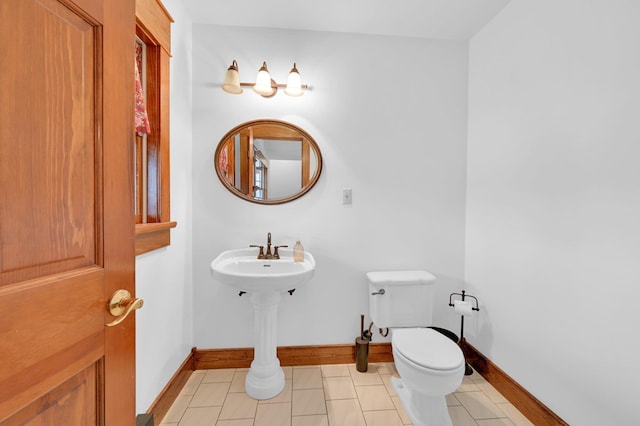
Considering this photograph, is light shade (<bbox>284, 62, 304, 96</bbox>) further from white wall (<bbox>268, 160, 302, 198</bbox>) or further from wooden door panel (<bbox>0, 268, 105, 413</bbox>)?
wooden door panel (<bbox>0, 268, 105, 413</bbox>)

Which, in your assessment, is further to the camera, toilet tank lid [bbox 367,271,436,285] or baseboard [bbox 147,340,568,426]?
toilet tank lid [bbox 367,271,436,285]

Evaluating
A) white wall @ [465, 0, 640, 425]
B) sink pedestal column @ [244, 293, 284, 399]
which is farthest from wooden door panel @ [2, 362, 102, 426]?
white wall @ [465, 0, 640, 425]

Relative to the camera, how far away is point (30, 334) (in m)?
0.46

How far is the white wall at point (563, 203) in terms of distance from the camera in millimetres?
1113

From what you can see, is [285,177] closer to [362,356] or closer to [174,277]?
[174,277]

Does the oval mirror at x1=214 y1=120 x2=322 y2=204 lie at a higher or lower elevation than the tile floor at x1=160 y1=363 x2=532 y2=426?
higher

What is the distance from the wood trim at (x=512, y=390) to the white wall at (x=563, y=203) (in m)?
0.04

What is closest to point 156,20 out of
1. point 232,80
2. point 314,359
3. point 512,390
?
point 232,80

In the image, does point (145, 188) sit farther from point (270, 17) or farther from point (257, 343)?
point (270, 17)

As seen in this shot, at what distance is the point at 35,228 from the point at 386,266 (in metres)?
1.85

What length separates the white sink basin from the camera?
1.43 meters

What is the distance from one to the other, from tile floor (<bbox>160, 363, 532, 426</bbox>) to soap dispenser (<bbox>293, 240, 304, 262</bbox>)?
0.79m

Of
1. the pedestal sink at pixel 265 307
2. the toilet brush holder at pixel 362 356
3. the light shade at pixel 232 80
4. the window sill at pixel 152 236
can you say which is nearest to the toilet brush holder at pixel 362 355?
the toilet brush holder at pixel 362 356

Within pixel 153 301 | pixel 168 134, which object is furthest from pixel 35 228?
pixel 168 134
